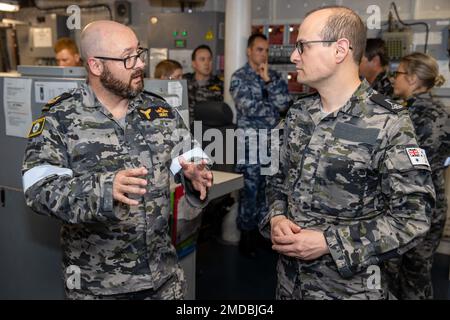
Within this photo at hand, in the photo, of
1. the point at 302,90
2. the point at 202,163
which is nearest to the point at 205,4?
the point at 302,90

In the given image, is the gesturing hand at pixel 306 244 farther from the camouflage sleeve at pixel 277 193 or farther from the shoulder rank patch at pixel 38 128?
the shoulder rank patch at pixel 38 128

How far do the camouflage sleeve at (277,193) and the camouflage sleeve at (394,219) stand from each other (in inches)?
10.5

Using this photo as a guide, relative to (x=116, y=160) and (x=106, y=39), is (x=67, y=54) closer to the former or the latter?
(x=106, y=39)

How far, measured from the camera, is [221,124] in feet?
8.90

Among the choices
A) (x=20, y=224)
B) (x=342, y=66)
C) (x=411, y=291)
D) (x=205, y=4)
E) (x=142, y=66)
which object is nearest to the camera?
(x=342, y=66)

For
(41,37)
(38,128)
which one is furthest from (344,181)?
(41,37)

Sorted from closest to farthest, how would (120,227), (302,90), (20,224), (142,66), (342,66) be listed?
1. (342,66)
2. (120,227)
3. (142,66)
4. (20,224)
5. (302,90)

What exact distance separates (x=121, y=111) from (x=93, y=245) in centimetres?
48

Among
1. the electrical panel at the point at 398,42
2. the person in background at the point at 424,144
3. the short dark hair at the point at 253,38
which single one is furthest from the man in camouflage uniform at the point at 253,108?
the person in background at the point at 424,144

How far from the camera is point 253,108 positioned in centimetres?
344

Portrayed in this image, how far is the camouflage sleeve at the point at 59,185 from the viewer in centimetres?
122

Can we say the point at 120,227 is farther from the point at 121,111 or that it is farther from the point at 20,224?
the point at 20,224

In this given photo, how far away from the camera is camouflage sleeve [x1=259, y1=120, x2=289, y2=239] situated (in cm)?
152

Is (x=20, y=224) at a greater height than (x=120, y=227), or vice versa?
(x=120, y=227)
